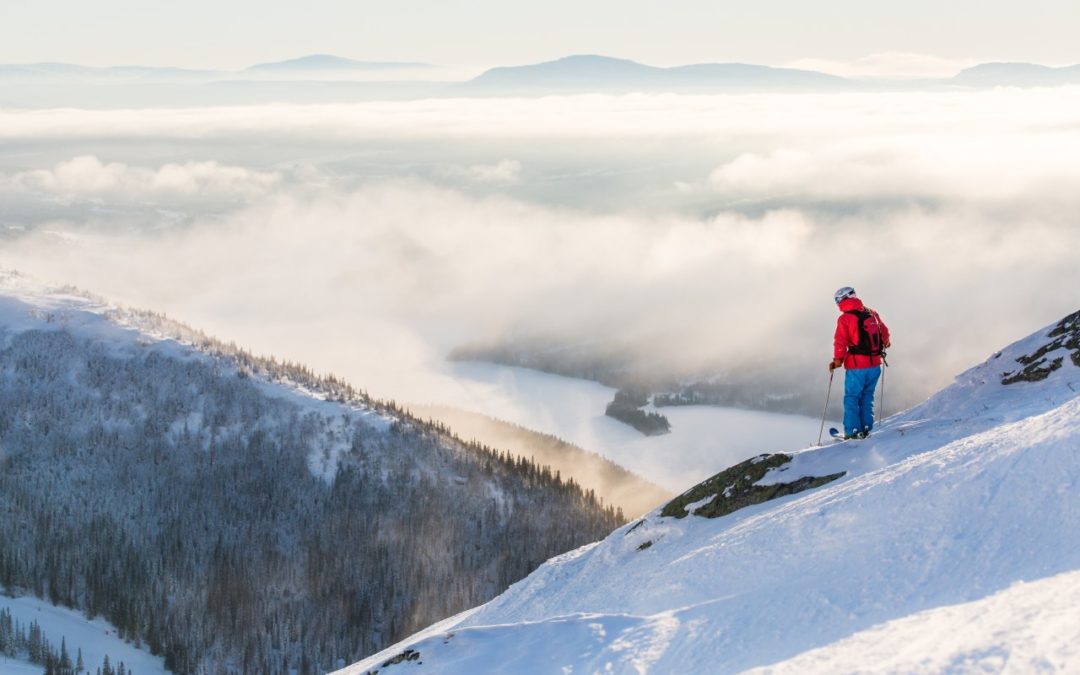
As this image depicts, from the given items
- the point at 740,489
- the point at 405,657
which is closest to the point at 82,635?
the point at 405,657

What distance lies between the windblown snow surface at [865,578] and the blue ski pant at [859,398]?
995mm

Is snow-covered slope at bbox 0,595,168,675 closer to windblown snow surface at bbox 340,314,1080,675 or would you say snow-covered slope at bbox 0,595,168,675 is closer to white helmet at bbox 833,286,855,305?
windblown snow surface at bbox 340,314,1080,675

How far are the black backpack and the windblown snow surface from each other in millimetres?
3107

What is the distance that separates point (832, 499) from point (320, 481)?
18622 centimetres

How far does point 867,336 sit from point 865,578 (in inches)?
502

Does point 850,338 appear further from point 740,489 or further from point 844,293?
point 740,489

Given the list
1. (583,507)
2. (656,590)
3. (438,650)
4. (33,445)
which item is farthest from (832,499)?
(33,445)

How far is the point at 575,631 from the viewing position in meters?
21.4

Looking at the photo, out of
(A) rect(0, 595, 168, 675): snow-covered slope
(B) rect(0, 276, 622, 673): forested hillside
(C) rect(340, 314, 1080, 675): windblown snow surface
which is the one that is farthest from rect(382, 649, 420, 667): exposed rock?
(B) rect(0, 276, 622, 673): forested hillside

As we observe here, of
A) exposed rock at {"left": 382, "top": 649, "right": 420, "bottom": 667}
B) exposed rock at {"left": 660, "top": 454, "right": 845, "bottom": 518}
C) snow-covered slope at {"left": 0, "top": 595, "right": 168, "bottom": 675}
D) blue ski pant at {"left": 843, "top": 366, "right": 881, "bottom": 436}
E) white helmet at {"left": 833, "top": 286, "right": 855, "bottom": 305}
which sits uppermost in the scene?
white helmet at {"left": 833, "top": 286, "right": 855, "bottom": 305}

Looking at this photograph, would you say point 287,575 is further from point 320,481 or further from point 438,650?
point 438,650

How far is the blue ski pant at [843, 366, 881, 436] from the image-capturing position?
28703 millimetres

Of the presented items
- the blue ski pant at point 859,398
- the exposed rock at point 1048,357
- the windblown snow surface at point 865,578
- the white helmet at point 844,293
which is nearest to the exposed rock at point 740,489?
the windblown snow surface at point 865,578

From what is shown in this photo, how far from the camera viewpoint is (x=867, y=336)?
93.3 ft
